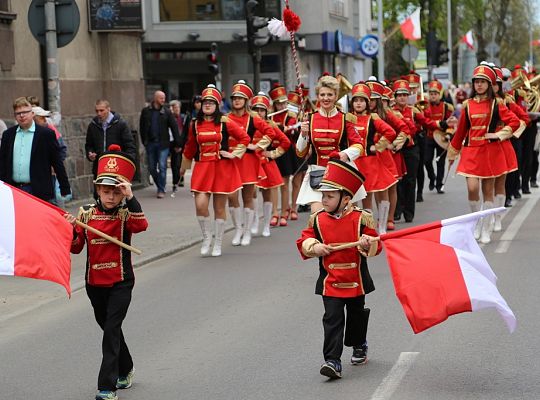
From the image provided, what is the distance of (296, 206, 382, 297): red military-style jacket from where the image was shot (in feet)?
25.6

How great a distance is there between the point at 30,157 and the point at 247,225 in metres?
3.98

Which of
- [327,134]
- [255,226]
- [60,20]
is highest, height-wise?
[60,20]

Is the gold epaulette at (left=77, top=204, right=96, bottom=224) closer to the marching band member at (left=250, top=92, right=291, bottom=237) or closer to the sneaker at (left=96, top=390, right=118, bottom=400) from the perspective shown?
the sneaker at (left=96, top=390, right=118, bottom=400)

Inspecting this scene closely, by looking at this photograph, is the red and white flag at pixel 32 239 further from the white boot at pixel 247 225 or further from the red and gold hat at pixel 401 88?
the red and gold hat at pixel 401 88

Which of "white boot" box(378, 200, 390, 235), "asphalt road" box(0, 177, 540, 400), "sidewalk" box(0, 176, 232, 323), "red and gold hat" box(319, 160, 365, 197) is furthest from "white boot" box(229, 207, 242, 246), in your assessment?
"red and gold hat" box(319, 160, 365, 197)

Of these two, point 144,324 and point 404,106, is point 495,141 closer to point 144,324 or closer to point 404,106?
point 404,106

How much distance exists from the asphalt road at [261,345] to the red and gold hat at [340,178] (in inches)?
47.2

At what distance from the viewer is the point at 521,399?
7.09m

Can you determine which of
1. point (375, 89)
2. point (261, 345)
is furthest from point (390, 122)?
point (261, 345)

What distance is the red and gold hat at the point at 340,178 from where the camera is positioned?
305 inches

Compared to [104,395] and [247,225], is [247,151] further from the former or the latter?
[104,395]

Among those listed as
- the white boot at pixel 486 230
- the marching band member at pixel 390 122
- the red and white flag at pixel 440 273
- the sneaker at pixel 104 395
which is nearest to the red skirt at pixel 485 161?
the white boot at pixel 486 230

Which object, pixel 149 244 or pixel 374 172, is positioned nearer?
pixel 149 244

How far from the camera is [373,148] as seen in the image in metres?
15.3
